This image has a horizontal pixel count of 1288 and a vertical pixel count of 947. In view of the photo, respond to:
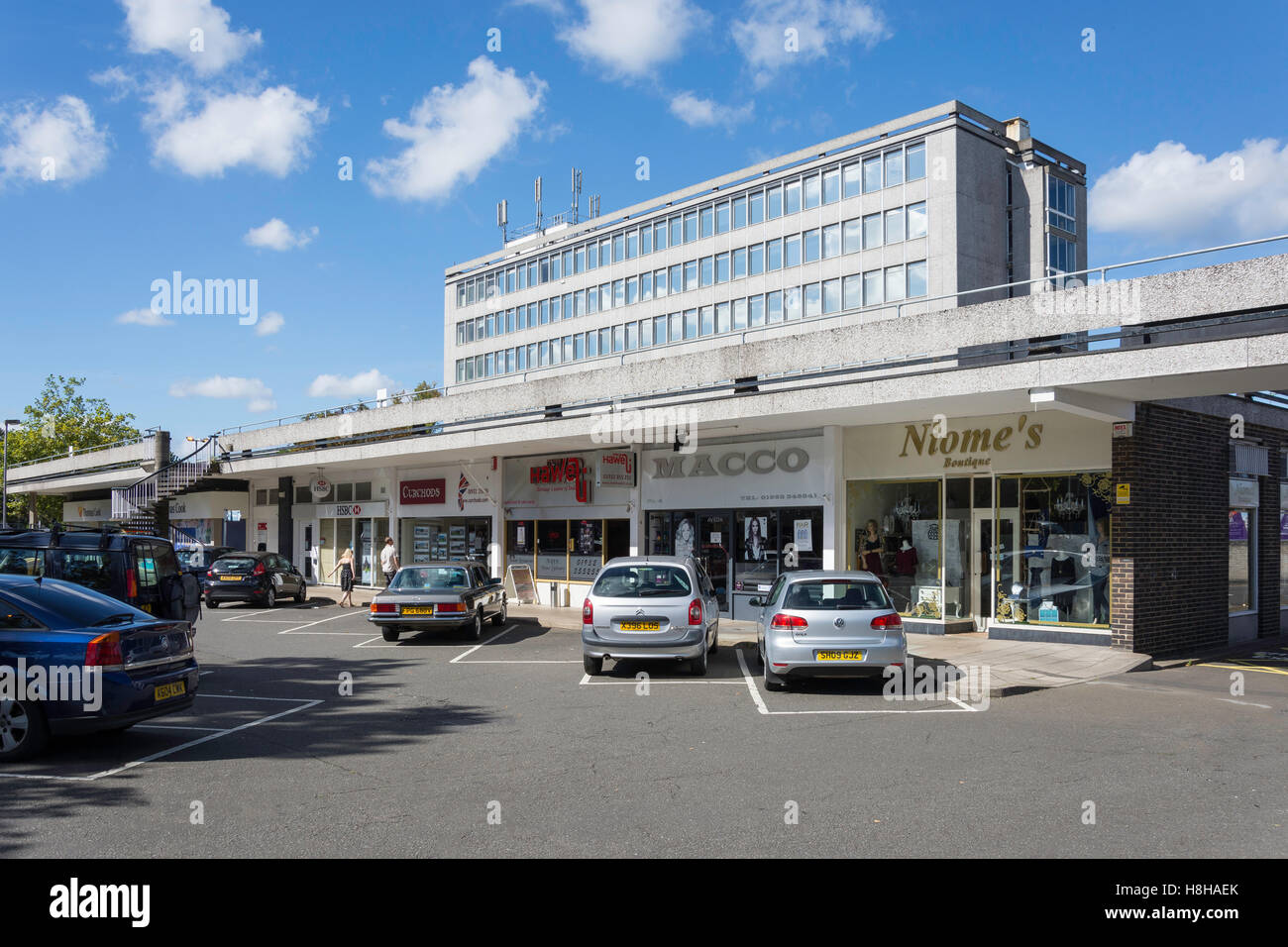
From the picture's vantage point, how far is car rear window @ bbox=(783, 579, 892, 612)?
1163cm

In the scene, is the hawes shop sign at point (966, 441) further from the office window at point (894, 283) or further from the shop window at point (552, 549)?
the office window at point (894, 283)

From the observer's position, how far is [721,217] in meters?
62.1

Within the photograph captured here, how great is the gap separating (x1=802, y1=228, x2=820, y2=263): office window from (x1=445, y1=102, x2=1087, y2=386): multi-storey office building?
0.08 metres

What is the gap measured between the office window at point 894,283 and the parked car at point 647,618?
43171 mm

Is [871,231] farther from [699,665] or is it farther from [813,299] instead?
[699,665]

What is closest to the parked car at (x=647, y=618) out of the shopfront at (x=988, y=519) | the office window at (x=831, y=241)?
the shopfront at (x=988, y=519)

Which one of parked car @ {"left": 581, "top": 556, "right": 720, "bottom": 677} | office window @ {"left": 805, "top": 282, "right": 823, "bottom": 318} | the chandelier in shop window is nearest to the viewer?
parked car @ {"left": 581, "top": 556, "right": 720, "bottom": 677}

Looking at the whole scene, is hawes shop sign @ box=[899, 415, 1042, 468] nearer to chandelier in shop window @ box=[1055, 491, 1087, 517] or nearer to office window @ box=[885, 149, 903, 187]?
chandelier in shop window @ box=[1055, 491, 1087, 517]

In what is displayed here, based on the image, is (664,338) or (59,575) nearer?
(59,575)

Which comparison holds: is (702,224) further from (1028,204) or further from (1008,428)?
(1008,428)

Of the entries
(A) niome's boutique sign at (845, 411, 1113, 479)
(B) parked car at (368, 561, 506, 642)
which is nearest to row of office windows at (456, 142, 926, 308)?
(A) niome's boutique sign at (845, 411, 1113, 479)

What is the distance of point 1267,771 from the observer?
303 inches
